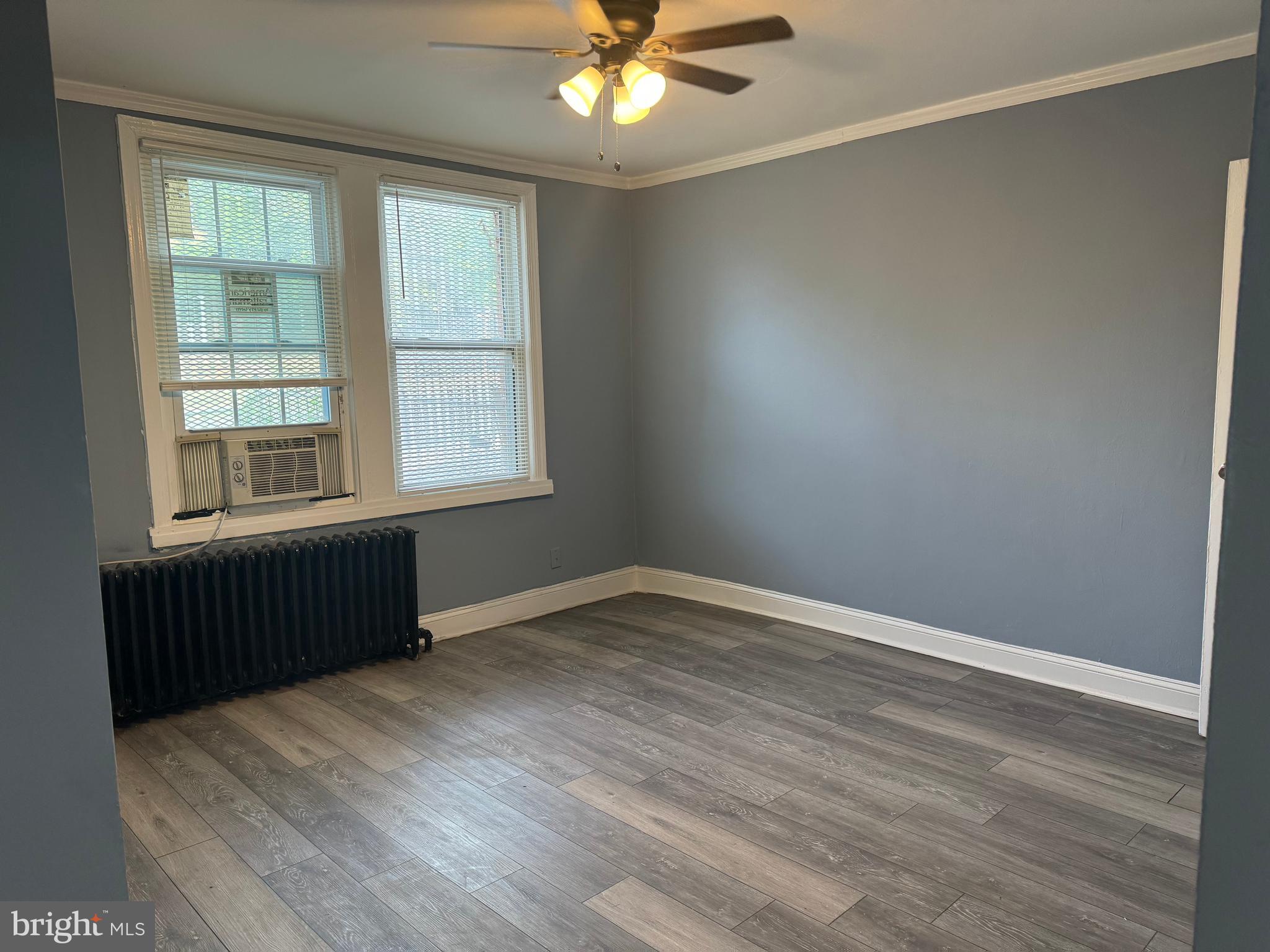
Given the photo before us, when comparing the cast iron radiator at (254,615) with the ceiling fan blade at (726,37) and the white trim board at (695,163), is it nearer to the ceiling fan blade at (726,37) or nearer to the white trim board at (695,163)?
the white trim board at (695,163)

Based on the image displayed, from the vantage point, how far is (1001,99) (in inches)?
140

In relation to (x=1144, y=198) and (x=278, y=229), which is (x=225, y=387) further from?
(x=1144, y=198)

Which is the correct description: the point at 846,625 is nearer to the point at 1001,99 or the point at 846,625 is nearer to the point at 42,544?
the point at 1001,99

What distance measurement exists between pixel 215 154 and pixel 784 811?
3544 millimetres

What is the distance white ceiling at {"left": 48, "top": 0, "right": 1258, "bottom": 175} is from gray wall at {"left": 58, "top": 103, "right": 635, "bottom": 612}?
2.17ft

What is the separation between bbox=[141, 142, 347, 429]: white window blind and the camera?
3516 millimetres

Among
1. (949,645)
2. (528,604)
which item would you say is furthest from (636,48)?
(528,604)

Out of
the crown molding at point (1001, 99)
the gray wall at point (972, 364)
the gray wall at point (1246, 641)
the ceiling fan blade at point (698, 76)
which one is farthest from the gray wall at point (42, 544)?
the gray wall at point (972, 364)

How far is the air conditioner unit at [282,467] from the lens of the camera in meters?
3.72

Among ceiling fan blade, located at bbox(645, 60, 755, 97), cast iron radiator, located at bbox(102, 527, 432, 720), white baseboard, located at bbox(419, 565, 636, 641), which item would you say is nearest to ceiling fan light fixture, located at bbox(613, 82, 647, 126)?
ceiling fan blade, located at bbox(645, 60, 755, 97)

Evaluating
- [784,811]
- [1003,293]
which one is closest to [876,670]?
[784,811]

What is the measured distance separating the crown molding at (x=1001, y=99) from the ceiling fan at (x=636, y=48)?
1.37 m

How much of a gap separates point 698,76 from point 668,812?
2491 mm

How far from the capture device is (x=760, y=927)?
2064 millimetres
